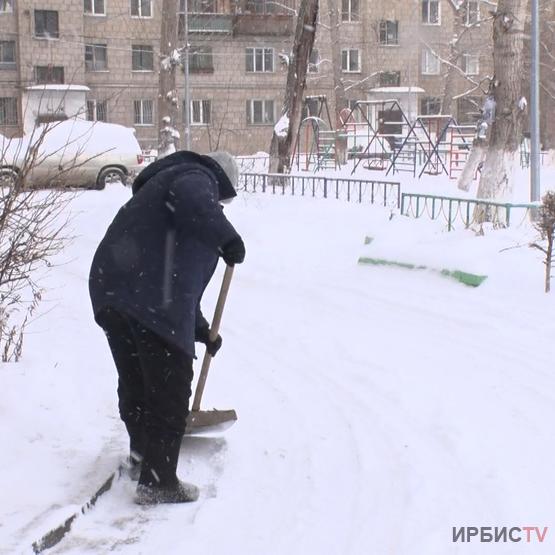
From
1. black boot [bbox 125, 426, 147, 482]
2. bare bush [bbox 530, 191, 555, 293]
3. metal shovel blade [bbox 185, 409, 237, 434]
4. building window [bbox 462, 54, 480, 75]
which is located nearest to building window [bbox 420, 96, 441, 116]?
building window [bbox 462, 54, 480, 75]

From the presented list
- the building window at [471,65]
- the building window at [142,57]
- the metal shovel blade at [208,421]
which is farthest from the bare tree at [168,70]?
the building window at [471,65]

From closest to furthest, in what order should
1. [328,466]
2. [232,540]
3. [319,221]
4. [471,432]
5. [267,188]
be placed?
[232,540] < [328,466] < [471,432] < [319,221] < [267,188]

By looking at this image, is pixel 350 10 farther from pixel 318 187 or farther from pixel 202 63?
pixel 318 187

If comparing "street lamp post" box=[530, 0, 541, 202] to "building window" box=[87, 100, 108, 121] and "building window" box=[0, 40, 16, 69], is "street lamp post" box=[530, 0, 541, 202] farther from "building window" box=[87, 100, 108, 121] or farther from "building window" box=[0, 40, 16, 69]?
"building window" box=[0, 40, 16, 69]

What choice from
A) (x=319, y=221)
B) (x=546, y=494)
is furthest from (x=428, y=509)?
(x=319, y=221)

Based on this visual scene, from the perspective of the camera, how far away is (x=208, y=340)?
185 inches

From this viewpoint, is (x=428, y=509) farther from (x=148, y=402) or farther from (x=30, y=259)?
(x=30, y=259)

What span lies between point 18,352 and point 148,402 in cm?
224

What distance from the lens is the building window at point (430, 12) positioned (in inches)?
1992

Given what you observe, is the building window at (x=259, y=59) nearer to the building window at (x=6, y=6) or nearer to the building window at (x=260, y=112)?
the building window at (x=260, y=112)

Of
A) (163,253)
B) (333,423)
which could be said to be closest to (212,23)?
(333,423)

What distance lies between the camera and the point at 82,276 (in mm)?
11133

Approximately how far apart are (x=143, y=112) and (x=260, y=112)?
5.51 m

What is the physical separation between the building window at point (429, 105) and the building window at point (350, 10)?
5.51m
